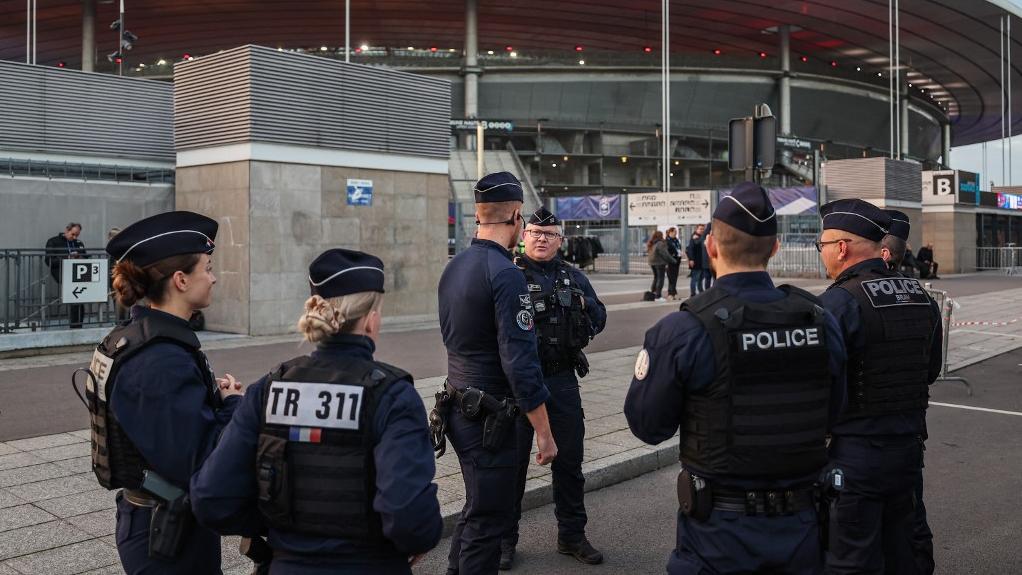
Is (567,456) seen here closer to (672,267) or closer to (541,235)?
(541,235)

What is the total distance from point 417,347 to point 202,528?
1021 cm

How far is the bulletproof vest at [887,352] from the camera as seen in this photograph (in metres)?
3.88

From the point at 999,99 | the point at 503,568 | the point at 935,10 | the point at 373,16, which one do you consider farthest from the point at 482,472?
the point at 999,99

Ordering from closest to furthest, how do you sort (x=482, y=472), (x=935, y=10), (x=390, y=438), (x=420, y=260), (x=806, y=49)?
(x=390, y=438), (x=482, y=472), (x=420, y=260), (x=935, y=10), (x=806, y=49)

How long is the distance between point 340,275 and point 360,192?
13277 millimetres

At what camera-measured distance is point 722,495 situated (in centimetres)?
288

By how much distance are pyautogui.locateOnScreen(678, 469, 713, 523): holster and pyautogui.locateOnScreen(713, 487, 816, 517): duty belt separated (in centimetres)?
3

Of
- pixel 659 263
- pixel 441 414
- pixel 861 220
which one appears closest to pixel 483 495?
pixel 441 414

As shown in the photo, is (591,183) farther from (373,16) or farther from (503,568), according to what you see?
(503,568)

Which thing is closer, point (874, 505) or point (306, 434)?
point (306, 434)

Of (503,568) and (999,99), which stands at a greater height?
(999,99)

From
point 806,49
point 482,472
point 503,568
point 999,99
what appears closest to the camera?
point 482,472

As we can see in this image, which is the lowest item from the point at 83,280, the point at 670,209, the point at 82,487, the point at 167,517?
the point at 82,487

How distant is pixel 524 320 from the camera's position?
3.97 m
